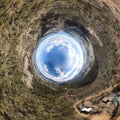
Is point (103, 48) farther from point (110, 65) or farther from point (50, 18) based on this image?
point (50, 18)

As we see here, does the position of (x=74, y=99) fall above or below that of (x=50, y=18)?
→ below

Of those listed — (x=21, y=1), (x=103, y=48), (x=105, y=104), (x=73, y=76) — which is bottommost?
(x=105, y=104)

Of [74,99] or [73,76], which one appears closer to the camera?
[73,76]

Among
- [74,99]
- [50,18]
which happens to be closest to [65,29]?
[50,18]

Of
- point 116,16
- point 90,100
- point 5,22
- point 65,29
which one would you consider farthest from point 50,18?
point 90,100

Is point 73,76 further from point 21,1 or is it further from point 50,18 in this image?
point 21,1

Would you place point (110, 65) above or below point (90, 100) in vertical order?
above

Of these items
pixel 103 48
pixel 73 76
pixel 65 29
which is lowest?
pixel 73 76

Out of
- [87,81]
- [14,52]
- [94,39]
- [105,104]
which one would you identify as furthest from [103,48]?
[14,52]

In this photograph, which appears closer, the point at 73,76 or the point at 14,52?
the point at 73,76
